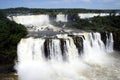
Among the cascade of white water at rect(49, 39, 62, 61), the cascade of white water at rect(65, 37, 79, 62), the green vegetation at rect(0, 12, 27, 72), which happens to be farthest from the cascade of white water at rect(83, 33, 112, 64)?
the green vegetation at rect(0, 12, 27, 72)

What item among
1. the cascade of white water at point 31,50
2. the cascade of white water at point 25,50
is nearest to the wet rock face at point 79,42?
the cascade of white water at point 31,50

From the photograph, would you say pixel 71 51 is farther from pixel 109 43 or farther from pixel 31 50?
pixel 109 43

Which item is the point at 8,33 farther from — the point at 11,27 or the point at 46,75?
the point at 46,75

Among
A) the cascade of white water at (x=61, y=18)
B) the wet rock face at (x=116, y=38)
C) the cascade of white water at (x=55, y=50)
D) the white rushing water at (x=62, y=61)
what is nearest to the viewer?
the white rushing water at (x=62, y=61)

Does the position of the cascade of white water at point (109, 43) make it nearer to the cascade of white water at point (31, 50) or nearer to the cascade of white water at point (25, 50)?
the cascade of white water at point (31, 50)

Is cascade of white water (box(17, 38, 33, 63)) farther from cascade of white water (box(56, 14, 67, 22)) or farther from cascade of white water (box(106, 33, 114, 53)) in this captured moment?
cascade of white water (box(56, 14, 67, 22))

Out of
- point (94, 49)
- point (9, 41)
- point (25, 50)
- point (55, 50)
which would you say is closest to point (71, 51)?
point (55, 50)
